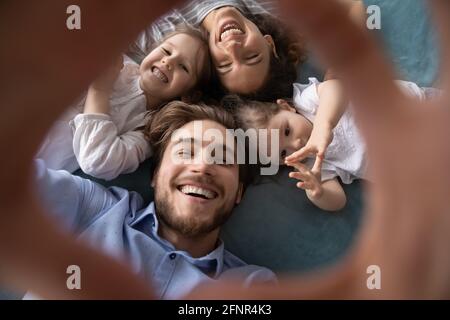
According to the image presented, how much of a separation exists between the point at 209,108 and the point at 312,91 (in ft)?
0.55

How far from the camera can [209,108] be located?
732 mm

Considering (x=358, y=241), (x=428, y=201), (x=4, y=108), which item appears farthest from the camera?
(x=358, y=241)

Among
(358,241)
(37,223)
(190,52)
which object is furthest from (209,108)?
(37,223)

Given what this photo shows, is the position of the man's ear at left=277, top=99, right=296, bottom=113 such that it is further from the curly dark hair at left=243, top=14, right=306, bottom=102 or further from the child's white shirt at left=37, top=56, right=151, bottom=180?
the child's white shirt at left=37, top=56, right=151, bottom=180

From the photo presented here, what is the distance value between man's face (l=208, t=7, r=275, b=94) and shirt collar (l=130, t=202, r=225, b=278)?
24 cm

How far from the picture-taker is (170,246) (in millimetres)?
695

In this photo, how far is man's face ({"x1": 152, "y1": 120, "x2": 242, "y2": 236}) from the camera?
27.1 inches

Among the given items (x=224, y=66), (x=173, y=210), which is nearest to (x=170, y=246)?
(x=173, y=210)

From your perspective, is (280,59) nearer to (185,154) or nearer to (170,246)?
(185,154)

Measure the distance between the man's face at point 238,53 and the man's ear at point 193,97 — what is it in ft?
0.15

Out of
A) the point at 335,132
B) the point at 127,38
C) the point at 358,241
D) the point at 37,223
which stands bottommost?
the point at 358,241

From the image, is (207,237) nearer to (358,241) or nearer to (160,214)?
(160,214)

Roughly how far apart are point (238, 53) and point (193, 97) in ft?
0.34

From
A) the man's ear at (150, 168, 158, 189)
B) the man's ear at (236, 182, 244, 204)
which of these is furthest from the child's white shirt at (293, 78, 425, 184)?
the man's ear at (150, 168, 158, 189)
